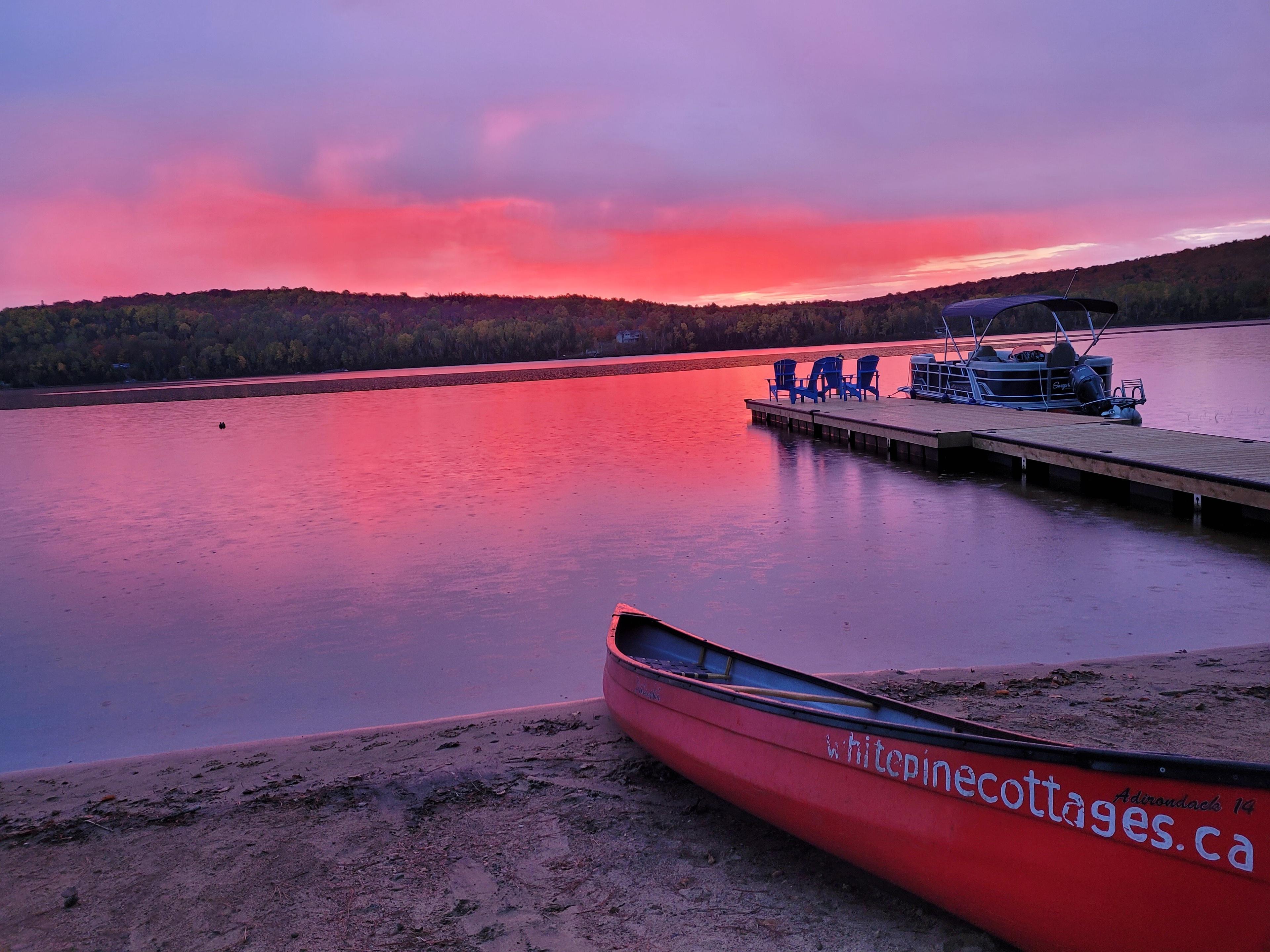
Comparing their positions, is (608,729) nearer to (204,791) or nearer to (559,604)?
(204,791)

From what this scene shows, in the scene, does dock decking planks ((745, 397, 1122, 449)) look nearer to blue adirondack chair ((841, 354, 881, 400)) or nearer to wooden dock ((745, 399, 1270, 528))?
wooden dock ((745, 399, 1270, 528))

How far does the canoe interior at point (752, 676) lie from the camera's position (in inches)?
135

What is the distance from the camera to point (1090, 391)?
653 inches

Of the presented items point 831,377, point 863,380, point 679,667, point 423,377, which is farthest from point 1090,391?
point 423,377

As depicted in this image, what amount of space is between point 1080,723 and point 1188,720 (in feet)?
1.56

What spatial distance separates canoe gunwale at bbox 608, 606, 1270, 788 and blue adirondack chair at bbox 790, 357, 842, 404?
1913 cm

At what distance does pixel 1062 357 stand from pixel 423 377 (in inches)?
1888

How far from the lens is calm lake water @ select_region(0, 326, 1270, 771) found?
6230 mm

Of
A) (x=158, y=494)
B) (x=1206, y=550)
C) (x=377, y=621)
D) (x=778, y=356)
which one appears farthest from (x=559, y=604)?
(x=778, y=356)

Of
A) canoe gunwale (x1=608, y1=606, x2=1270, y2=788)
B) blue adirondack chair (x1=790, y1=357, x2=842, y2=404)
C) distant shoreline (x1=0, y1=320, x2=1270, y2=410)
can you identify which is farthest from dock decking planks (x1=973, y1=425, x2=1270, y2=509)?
distant shoreline (x1=0, y1=320, x2=1270, y2=410)

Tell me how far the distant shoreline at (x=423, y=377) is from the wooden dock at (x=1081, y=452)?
34802 mm

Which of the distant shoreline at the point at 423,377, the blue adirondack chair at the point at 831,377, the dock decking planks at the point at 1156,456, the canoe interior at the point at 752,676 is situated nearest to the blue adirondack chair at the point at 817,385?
the blue adirondack chair at the point at 831,377

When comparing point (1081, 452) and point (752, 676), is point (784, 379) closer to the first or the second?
point (1081, 452)

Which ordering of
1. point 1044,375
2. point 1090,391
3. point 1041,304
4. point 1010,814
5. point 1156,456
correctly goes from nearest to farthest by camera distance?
point 1010,814 < point 1156,456 < point 1090,391 < point 1044,375 < point 1041,304
